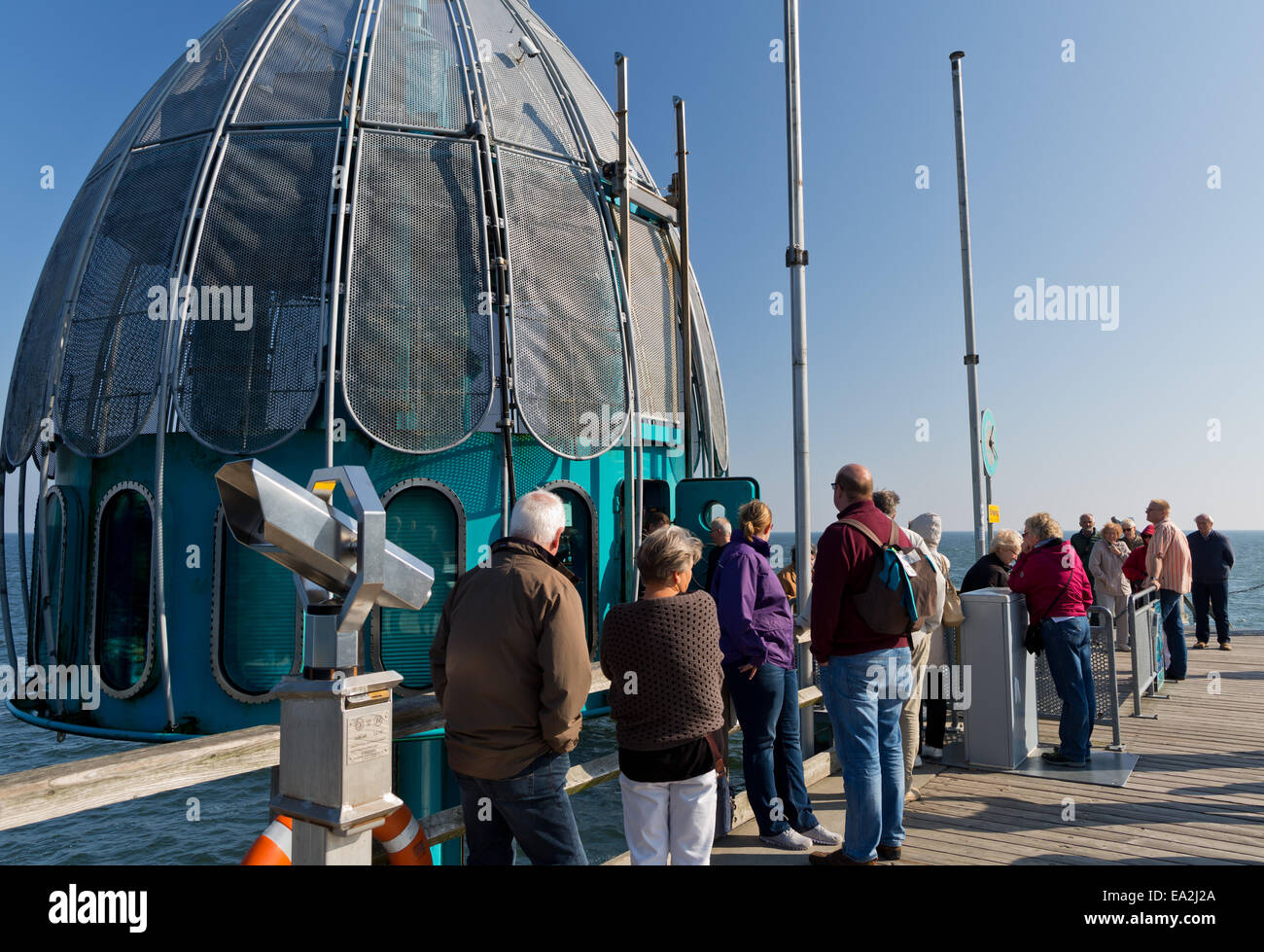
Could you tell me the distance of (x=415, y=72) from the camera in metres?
12.6

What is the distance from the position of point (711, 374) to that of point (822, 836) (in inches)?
482

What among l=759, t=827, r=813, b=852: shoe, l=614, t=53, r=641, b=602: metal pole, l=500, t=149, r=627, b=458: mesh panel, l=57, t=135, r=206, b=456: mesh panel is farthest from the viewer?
l=614, t=53, r=641, b=602: metal pole

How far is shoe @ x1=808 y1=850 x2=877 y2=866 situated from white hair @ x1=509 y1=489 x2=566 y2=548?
258cm

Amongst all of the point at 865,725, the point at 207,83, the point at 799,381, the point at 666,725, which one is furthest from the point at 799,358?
the point at 207,83

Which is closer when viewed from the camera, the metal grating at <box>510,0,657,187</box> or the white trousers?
the white trousers

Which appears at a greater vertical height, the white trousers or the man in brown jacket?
the man in brown jacket

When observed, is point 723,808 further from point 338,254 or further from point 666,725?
point 338,254

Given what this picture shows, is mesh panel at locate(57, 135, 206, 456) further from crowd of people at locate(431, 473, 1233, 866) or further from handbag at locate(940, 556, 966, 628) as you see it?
handbag at locate(940, 556, 966, 628)

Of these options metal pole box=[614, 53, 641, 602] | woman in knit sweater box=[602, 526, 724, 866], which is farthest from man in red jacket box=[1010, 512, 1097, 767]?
metal pole box=[614, 53, 641, 602]

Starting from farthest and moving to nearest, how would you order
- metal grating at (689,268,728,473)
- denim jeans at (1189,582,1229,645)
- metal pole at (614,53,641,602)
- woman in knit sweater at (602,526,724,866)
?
metal grating at (689,268,728,473)
metal pole at (614,53,641,602)
denim jeans at (1189,582,1229,645)
woman in knit sweater at (602,526,724,866)

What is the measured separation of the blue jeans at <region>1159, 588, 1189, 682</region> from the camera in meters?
10.5

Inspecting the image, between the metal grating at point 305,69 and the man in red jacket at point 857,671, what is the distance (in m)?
11.0
